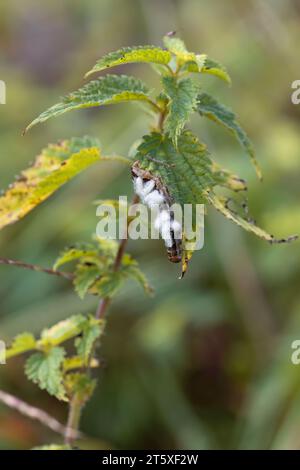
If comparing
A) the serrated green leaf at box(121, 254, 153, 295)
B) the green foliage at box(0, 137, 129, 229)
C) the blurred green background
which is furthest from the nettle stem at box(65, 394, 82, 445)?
the blurred green background

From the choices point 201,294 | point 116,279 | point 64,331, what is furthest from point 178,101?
point 201,294

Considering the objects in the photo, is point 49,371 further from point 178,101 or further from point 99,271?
point 178,101

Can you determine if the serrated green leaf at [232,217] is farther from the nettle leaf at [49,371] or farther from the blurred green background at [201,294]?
the blurred green background at [201,294]

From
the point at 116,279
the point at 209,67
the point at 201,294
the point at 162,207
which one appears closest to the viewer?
the point at 162,207

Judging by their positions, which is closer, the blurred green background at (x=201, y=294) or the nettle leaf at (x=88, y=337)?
the nettle leaf at (x=88, y=337)

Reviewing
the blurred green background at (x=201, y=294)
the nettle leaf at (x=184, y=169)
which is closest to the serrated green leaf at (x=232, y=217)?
the nettle leaf at (x=184, y=169)

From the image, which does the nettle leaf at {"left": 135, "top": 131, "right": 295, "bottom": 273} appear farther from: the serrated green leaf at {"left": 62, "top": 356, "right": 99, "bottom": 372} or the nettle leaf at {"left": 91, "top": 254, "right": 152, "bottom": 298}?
the serrated green leaf at {"left": 62, "top": 356, "right": 99, "bottom": 372}
